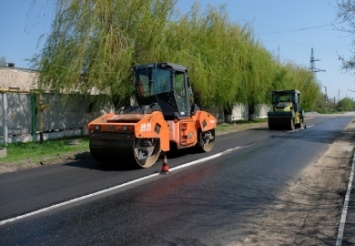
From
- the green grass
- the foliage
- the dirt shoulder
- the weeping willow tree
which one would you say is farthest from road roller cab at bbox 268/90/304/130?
the dirt shoulder

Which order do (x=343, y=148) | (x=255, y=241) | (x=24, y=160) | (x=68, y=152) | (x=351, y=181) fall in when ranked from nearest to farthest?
(x=255, y=241) → (x=351, y=181) → (x=24, y=160) → (x=68, y=152) → (x=343, y=148)

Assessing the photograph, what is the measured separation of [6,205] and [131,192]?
222 cm

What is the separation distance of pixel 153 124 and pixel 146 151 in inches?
30.3

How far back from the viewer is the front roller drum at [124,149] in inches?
404

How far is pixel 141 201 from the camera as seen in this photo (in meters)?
7.10

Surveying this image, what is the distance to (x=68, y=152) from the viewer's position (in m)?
13.6

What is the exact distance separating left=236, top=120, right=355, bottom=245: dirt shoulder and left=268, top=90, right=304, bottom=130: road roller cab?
15862 mm

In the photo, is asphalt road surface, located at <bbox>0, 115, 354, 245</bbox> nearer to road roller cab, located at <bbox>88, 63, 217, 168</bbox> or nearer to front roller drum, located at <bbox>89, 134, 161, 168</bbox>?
front roller drum, located at <bbox>89, 134, 161, 168</bbox>

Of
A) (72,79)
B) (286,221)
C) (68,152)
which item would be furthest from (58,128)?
(286,221)

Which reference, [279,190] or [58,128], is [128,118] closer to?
[279,190]

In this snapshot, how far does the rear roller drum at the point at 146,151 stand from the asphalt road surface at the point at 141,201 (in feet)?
0.88

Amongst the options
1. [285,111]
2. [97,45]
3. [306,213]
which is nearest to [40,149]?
[97,45]

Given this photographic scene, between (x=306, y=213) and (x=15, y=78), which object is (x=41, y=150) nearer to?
(x=15, y=78)

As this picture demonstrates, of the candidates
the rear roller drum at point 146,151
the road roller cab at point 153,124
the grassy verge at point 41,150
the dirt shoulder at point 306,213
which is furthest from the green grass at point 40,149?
the dirt shoulder at point 306,213
